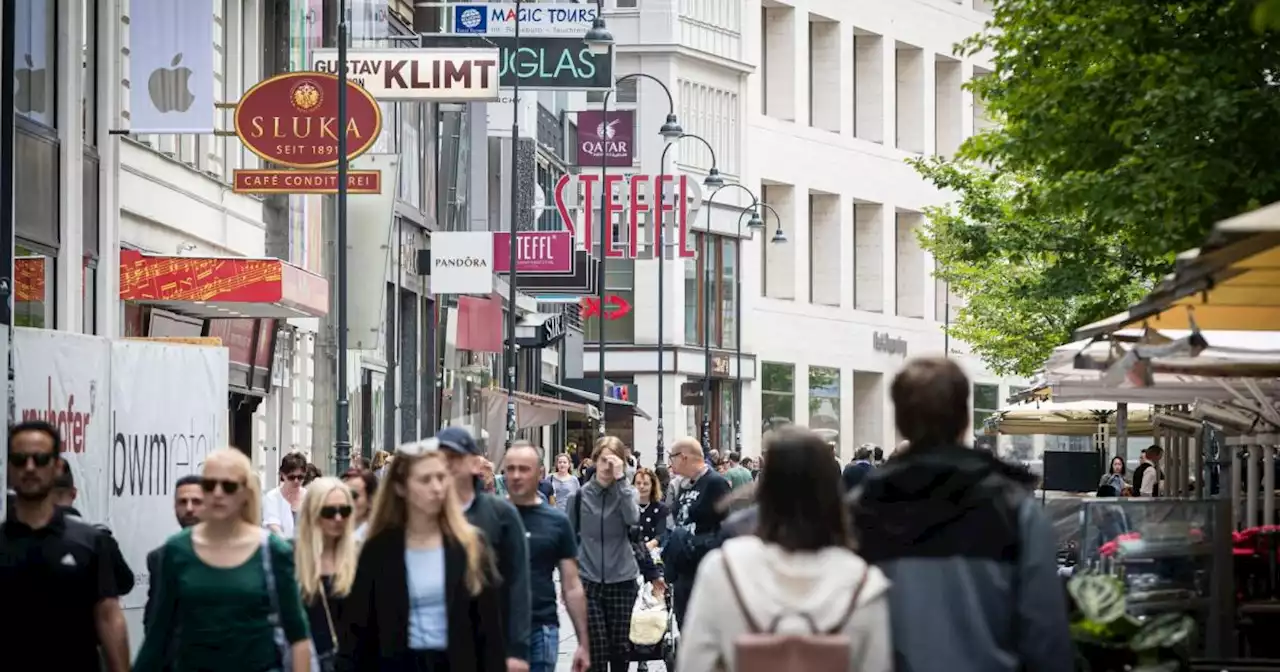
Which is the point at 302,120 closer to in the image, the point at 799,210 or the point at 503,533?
the point at 503,533

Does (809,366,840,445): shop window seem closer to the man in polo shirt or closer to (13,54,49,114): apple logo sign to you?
(13,54,49,114): apple logo sign

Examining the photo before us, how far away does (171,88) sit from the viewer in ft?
82.5

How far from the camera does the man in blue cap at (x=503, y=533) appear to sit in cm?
1004

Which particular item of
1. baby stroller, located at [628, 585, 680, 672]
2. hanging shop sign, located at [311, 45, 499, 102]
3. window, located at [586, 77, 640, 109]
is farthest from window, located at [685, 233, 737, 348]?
baby stroller, located at [628, 585, 680, 672]

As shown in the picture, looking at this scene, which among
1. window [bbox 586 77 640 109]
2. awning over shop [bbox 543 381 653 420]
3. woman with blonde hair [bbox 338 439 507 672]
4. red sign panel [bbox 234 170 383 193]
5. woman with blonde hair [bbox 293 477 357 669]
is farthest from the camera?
window [bbox 586 77 640 109]

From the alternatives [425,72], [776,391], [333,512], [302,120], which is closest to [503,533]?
[333,512]

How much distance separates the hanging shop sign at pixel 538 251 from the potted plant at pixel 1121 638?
38.5 meters

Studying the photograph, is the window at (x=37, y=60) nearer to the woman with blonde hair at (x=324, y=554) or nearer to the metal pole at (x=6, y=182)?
the metal pole at (x=6, y=182)

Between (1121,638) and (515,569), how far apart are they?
2.41 m

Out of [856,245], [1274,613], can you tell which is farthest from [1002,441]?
[1274,613]

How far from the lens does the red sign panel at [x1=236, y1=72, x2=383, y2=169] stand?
89.6 feet

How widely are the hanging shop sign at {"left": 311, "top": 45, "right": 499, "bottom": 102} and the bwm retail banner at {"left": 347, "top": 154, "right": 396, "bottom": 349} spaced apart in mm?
3272

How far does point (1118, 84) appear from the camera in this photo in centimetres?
2050

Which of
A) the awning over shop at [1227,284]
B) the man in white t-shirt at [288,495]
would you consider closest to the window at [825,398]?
the man in white t-shirt at [288,495]
